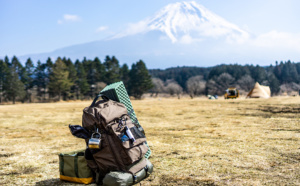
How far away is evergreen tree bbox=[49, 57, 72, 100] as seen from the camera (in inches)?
2484

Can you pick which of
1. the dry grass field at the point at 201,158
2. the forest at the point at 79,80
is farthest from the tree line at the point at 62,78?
the dry grass field at the point at 201,158

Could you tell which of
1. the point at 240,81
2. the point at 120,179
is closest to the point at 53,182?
the point at 120,179

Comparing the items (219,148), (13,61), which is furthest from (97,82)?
(219,148)

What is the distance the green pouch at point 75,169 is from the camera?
523 cm

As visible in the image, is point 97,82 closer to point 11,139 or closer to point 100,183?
point 11,139

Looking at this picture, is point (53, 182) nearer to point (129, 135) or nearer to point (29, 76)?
point (129, 135)

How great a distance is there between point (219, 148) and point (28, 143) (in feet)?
24.4

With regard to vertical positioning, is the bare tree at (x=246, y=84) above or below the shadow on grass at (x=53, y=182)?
above

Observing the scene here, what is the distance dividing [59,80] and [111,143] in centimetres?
6266

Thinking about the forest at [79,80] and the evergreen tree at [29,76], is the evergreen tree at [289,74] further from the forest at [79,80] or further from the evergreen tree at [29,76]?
the evergreen tree at [29,76]

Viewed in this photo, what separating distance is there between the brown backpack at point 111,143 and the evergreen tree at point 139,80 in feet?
226

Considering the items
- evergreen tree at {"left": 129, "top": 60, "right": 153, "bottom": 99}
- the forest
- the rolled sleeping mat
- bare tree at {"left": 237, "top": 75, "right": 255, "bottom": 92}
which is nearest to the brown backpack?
the rolled sleeping mat

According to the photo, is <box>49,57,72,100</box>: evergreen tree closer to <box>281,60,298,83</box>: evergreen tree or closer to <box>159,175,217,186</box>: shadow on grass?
<box>159,175,217,186</box>: shadow on grass

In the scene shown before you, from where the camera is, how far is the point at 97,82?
74.4 m
